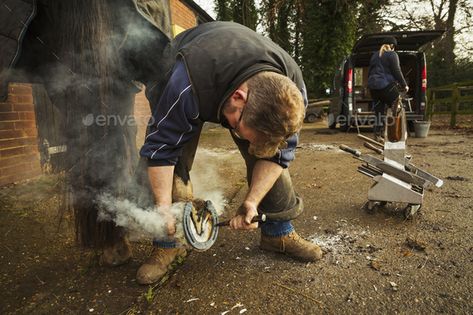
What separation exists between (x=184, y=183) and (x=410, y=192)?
1.52 meters

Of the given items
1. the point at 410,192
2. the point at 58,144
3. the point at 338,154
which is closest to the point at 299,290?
the point at 410,192

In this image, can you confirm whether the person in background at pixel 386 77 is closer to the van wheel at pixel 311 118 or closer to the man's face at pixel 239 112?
the man's face at pixel 239 112

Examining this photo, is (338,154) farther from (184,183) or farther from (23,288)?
(23,288)

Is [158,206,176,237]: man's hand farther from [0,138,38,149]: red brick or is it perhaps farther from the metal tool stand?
[0,138,38,149]: red brick

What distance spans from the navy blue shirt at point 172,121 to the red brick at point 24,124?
2.56 m

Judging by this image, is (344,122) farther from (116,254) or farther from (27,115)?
(116,254)

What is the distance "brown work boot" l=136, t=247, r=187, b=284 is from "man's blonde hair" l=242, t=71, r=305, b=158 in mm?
921

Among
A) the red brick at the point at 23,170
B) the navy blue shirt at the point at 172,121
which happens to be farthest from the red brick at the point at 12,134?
the navy blue shirt at the point at 172,121

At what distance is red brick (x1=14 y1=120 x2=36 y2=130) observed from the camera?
3.38 m

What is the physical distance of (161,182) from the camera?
1531mm

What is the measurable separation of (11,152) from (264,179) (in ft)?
9.09

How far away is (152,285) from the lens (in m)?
1.73

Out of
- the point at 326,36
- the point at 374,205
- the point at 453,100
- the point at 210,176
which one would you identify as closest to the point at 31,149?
the point at 210,176

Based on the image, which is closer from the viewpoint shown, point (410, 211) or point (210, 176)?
point (410, 211)
